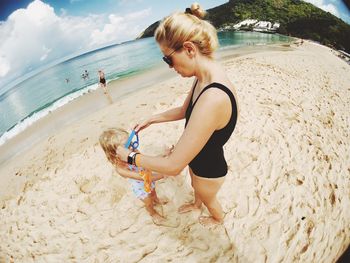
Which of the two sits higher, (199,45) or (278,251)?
(199,45)

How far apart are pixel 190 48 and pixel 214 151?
0.76m

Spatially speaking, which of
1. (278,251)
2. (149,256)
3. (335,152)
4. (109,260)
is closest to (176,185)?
(149,256)

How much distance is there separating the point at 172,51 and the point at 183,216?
2401 millimetres

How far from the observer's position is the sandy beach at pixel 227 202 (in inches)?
106

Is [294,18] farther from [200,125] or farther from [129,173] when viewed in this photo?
[200,125]

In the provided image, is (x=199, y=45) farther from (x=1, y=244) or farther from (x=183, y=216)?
(x=1, y=244)

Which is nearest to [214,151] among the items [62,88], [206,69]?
[206,69]

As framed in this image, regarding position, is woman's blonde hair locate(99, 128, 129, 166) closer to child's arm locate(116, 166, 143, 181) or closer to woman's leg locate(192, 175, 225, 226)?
child's arm locate(116, 166, 143, 181)

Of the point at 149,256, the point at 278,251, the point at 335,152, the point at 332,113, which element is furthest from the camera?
the point at 332,113

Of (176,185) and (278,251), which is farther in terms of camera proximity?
(176,185)

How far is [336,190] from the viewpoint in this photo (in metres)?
3.30

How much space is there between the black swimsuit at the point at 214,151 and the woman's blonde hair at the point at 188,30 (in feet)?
0.97

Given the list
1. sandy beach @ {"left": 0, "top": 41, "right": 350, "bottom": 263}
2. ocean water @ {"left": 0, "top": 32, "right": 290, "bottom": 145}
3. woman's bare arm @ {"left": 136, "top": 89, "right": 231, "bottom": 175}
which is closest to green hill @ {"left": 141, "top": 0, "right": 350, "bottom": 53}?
ocean water @ {"left": 0, "top": 32, "right": 290, "bottom": 145}

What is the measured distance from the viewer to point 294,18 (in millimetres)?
60594
